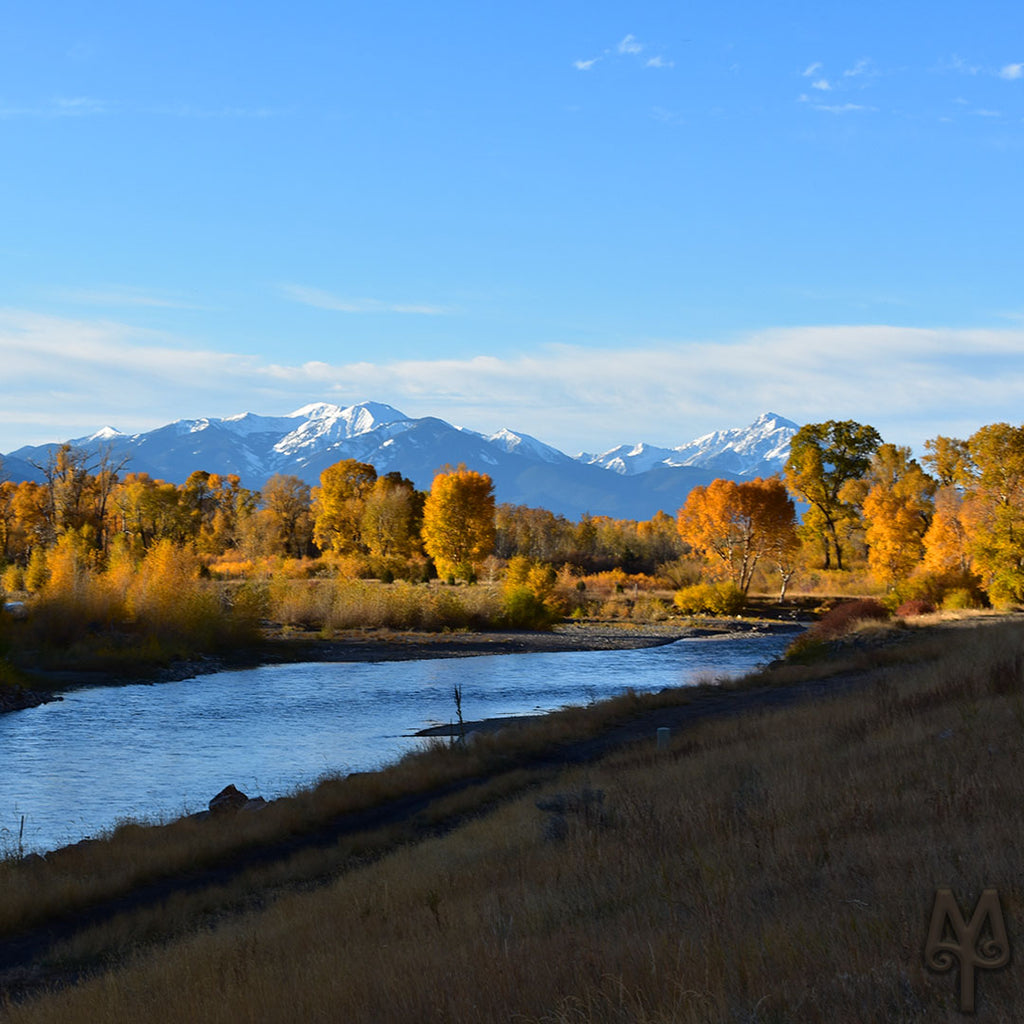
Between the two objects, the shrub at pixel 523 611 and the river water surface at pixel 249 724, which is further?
the shrub at pixel 523 611

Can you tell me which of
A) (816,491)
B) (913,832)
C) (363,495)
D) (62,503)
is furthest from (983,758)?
(363,495)

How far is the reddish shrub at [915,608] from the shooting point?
1799 inches

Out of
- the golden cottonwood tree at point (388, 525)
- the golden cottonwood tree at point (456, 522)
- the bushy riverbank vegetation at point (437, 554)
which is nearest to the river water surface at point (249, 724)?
the bushy riverbank vegetation at point (437, 554)

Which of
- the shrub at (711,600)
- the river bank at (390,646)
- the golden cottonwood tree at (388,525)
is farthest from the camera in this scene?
the golden cottonwood tree at (388,525)

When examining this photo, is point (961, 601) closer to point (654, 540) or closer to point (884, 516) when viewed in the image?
point (884, 516)

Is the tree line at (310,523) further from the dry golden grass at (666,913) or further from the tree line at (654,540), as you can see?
the dry golden grass at (666,913)

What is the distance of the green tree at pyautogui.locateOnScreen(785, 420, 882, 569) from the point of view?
79.9 meters

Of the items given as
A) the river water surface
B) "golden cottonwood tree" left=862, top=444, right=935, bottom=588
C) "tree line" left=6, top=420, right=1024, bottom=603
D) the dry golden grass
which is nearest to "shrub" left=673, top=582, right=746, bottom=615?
"tree line" left=6, top=420, right=1024, bottom=603

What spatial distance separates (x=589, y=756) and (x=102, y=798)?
10.2 m

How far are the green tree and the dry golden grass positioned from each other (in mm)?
68141

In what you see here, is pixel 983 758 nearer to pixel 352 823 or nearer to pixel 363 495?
pixel 352 823

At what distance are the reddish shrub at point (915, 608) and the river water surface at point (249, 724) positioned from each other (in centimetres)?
616

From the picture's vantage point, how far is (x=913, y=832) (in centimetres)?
806

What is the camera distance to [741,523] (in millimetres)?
72438
